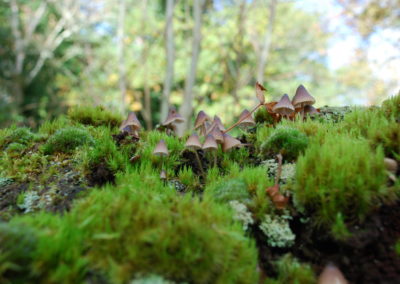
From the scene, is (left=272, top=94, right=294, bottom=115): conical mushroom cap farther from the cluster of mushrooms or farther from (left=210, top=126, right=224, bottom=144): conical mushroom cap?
(left=210, top=126, right=224, bottom=144): conical mushroom cap

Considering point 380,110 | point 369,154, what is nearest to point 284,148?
point 369,154

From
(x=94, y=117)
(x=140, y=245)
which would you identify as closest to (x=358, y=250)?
(x=140, y=245)

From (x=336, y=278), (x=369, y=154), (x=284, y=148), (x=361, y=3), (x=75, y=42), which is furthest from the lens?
(x=75, y=42)

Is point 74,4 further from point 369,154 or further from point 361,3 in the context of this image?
point 369,154

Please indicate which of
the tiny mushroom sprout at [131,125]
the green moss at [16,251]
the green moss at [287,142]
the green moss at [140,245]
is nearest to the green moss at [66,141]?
the tiny mushroom sprout at [131,125]

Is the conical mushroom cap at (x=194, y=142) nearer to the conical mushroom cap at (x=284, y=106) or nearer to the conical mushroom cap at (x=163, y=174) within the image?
the conical mushroom cap at (x=163, y=174)
